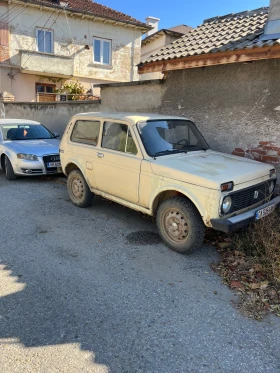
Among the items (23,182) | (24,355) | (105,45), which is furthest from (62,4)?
(24,355)

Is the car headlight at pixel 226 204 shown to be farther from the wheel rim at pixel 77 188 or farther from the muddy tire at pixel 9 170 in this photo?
the muddy tire at pixel 9 170

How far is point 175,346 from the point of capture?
265cm

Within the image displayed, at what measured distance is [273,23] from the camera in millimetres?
5742

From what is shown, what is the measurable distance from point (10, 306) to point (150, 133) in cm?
306

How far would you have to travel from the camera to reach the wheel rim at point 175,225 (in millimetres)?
4176

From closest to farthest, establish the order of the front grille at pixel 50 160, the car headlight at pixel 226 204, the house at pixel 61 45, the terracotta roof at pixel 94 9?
the car headlight at pixel 226 204, the front grille at pixel 50 160, the house at pixel 61 45, the terracotta roof at pixel 94 9

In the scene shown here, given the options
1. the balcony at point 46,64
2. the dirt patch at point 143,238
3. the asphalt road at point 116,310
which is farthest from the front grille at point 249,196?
the balcony at point 46,64

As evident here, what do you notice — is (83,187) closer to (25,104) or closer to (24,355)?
(24,355)

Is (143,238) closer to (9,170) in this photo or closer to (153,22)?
(9,170)

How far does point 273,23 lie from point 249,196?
3.67 meters

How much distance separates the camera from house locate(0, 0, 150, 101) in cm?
1927

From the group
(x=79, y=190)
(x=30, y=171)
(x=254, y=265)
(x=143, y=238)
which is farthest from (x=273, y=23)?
(x=30, y=171)

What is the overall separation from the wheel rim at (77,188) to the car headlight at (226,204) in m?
2.98

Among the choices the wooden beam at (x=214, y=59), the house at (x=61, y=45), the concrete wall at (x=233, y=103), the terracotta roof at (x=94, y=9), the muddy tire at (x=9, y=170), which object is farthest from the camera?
the terracotta roof at (x=94, y=9)
